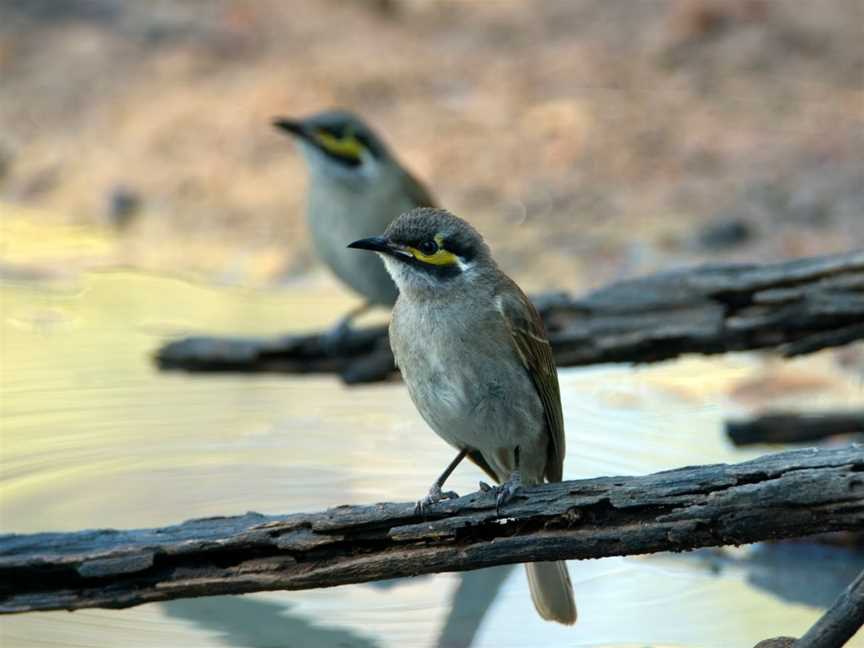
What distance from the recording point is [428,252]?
17.9 feet

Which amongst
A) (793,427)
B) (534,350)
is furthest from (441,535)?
(793,427)

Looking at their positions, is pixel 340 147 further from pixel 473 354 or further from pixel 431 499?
pixel 431 499

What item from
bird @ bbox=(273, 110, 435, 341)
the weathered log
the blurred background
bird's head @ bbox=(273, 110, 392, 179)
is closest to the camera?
the blurred background

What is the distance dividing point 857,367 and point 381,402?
8.34ft

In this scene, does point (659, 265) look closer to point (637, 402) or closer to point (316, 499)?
point (637, 402)

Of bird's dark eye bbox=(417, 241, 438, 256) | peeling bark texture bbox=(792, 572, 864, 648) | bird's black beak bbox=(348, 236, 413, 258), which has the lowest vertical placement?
peeling bark texture bbox=(792, 572, 864, 648)

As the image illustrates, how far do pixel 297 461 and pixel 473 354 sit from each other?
251 cm

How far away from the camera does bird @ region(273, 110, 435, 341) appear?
28.4ft

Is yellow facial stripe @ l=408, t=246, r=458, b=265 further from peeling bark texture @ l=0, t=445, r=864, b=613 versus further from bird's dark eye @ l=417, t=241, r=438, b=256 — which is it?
peeling bark texture @ l=0, t=445, r=864, b=613

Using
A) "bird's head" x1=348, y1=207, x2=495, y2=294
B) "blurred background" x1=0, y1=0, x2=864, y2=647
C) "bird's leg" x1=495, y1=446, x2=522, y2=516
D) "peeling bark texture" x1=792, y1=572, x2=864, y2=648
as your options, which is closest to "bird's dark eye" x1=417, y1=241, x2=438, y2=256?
"bird's head" x1=348, y1=207, x2=495, y2=294

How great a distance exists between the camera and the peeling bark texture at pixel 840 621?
4.41m

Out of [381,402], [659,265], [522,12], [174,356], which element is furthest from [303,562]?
[522,12]

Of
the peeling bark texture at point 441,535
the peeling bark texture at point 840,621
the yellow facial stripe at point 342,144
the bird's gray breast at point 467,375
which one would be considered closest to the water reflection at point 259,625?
the bird's gray breast at point 467,375

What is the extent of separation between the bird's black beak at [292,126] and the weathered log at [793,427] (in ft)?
9.67
